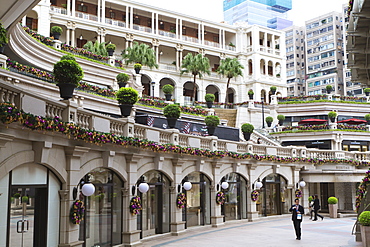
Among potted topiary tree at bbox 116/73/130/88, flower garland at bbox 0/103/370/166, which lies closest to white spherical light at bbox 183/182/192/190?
flower garland at bbox 0/103/370/166

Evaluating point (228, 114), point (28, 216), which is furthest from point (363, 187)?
point (228, 114)

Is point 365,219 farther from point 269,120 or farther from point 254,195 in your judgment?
point 269,120

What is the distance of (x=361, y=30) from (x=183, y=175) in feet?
41.7

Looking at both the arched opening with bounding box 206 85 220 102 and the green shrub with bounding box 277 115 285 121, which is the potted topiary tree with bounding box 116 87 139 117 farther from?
the arched opening with bounding box 206 85 220 102

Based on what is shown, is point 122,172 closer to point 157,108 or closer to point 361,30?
point 361,30

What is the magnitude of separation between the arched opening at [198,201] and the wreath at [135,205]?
5.12 m

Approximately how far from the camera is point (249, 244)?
2027 centimetres

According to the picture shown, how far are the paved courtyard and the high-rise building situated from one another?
137609 millimetres

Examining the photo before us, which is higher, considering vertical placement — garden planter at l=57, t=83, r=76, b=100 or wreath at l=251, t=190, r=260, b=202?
garden planter at l=57, t=83, r=76, b=100

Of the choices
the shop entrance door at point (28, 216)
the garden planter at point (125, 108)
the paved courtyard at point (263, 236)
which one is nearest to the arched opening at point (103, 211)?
the paved courtyard at point (263, 236)

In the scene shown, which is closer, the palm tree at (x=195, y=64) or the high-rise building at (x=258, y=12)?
the palm tree at (x=195, y=64)

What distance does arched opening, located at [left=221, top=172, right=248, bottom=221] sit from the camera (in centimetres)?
2930

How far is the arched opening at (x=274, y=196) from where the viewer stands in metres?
32.3

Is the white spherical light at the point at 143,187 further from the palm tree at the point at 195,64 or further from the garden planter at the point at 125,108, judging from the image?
the palm tree at the point at 195,64
